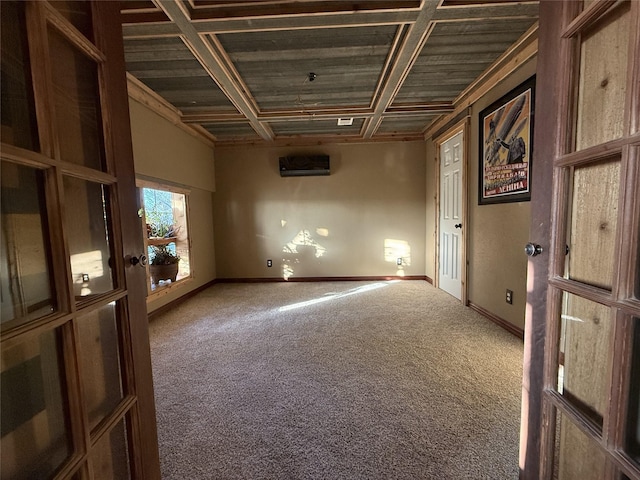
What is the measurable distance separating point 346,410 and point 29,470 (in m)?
1.28

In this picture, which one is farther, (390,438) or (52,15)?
(390,438)

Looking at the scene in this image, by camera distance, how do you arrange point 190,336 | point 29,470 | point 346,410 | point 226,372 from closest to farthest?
point 29,470 → point 346,410 → point 226,372 → point 190,336

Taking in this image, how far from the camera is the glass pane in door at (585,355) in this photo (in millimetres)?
704

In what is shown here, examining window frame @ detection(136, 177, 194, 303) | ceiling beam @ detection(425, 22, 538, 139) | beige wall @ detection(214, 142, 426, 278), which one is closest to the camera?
ceiling beam @ detection(425, 22, 538, 139)

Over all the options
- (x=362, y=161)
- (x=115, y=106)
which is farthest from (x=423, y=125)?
(x=115, y=106)

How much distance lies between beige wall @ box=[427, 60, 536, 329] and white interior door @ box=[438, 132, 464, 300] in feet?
0.85

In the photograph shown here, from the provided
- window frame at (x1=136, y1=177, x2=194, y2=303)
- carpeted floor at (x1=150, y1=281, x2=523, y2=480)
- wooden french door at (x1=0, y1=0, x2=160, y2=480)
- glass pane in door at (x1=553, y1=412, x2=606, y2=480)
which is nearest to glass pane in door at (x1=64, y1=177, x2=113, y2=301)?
wooden french door at (x1=0, y1=0, x2=160, y2=480)

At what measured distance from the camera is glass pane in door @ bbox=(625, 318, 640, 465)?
61 cm

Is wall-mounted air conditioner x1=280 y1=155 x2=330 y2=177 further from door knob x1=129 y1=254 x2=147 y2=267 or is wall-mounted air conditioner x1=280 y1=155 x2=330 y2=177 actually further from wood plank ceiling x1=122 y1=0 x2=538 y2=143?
door knob x1=129 y1=254 x2=147 y2=267

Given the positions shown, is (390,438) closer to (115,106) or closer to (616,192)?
(616,192)

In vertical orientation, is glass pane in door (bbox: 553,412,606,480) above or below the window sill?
above

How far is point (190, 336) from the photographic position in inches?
101

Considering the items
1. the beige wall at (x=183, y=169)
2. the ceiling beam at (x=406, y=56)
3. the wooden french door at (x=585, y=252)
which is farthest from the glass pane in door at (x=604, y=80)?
the beige wall at (x=183, y=169)

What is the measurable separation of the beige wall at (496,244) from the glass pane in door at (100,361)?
271cm
